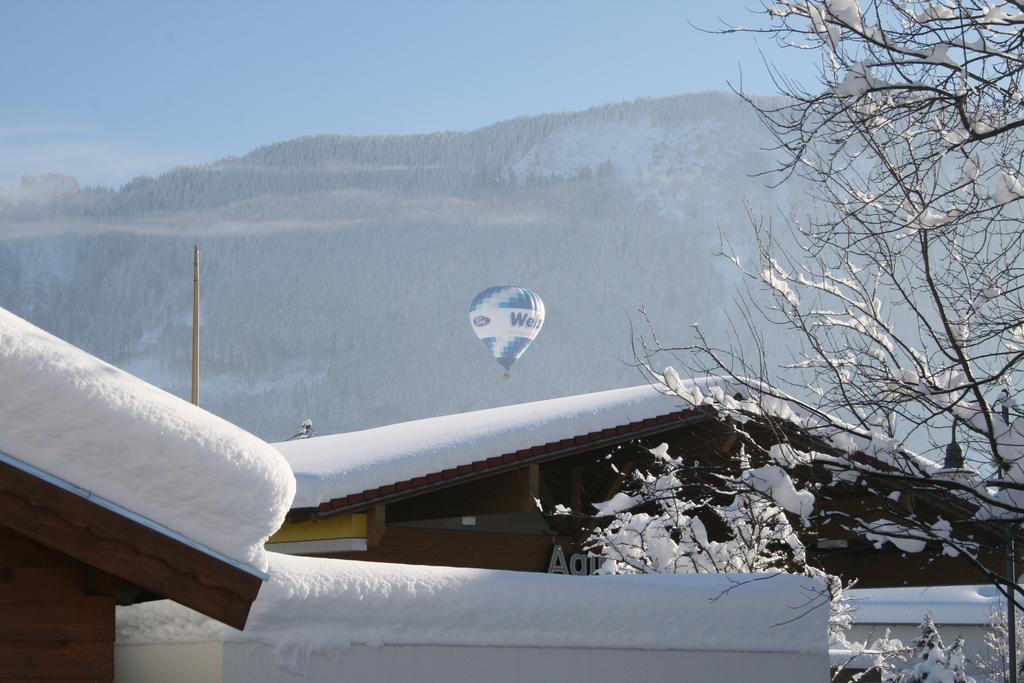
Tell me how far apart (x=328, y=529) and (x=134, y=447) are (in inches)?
330

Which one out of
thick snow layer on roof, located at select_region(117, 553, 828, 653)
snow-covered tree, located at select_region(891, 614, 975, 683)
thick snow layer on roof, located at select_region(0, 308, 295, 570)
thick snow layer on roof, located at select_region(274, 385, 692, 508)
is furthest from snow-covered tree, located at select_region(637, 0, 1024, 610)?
snow-covered tree, located at select_region(891, 614, 975, 683)

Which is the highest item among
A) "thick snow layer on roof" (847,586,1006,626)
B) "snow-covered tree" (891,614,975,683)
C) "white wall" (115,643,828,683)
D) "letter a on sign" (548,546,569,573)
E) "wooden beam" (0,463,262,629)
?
"wooden beam" (0,463,262,629)

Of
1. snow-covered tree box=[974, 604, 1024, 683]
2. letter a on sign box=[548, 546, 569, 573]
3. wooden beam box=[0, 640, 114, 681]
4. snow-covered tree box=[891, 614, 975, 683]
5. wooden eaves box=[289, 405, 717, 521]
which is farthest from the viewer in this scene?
snow-covered tree box=[974, 604, 1024, 683]

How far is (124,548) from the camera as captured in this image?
4227 millimetres

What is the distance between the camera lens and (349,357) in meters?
192

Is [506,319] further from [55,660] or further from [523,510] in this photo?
[55,660]

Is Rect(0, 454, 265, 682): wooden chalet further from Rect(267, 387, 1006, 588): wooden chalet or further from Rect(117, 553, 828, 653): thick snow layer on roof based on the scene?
Rect(267, 387, 1006, 588): wooden chalet

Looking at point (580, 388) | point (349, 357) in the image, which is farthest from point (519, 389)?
point (349, 357)

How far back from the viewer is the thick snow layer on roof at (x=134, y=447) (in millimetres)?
3908

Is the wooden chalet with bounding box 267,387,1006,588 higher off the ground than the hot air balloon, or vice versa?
the hot air balloon

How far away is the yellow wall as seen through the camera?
1194 cm

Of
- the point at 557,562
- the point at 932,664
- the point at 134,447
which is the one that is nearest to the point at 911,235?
the point at 134,447

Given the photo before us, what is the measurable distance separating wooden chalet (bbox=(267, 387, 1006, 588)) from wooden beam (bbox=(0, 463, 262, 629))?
21.1 feet

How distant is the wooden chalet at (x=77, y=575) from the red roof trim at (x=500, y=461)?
632 cm
